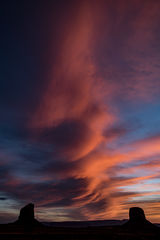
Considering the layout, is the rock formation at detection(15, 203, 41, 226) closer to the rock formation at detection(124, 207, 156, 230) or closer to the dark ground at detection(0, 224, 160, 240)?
the dark ground at detection(0, 224, 160, 240)

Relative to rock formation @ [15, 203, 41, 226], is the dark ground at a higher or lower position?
lower

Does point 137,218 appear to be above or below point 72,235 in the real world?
above

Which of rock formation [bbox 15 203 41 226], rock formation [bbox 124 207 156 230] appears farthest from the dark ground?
rock formation [bbox 124 207 156 230]

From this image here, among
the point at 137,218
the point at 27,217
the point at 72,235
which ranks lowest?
the point at 72,235

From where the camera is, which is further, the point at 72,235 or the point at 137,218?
the point at 137,218

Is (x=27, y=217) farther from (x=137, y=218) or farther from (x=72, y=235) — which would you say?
(x=72, y=235)

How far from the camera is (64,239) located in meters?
51.8

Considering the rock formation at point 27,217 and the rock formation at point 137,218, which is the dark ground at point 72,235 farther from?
the rock formation at point 137,218

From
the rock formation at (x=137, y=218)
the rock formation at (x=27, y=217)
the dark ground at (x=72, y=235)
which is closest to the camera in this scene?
the dark ground at (x=72, y=235)

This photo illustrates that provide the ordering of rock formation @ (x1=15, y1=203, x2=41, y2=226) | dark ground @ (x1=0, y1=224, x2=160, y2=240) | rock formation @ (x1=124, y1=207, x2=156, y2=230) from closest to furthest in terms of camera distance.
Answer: dark ground @ (x1=0, y1=224, x2=160, y2=240) < rock formation @ (x1=15, y1=203, x2=41, y2=226) < rock formation @ (x1=124, y1=207, x2=156, y2=230)

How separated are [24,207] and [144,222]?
100 metres

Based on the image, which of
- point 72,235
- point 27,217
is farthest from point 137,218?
point 72,235

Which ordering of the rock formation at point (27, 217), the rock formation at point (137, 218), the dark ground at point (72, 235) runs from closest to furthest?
the dark ground at point (72, 235), the rock formation at point (27, 217), the rock formation at point (137, 218)

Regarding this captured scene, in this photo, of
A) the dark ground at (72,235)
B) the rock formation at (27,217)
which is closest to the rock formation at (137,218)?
the rock formation at (27,217)
